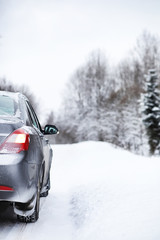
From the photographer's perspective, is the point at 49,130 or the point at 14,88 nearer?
the point at 49,130

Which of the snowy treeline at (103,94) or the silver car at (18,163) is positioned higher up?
the silver car at (18,163)

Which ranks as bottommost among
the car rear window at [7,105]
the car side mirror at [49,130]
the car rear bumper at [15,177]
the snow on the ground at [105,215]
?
the snow on the ground at [105,215]

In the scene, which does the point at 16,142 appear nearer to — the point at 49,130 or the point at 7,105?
the point at 7,105

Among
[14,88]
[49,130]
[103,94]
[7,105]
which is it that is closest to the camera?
[7,105]

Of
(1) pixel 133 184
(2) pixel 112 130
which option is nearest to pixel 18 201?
(1) pixel 133 184

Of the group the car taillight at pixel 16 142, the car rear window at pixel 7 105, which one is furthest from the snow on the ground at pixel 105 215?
the car rear window at pixel 7 105

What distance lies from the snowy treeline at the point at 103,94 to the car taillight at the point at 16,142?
40.1m

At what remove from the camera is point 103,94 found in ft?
156

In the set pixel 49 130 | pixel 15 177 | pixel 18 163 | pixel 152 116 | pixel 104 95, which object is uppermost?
pixel 18 163

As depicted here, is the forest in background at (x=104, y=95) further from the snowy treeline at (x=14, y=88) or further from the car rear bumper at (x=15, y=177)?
the car rear bumper at (x=15, y=177)

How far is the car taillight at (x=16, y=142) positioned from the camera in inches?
119

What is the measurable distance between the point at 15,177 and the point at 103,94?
148 feet

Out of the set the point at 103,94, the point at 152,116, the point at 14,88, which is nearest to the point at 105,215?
the point at 152,116

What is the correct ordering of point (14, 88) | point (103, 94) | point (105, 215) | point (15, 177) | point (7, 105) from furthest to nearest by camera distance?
1. point (103, 94)
2. point (14, 88)
3. point (105, 215)
4. point (7, 105)
5. point (15, 177)
